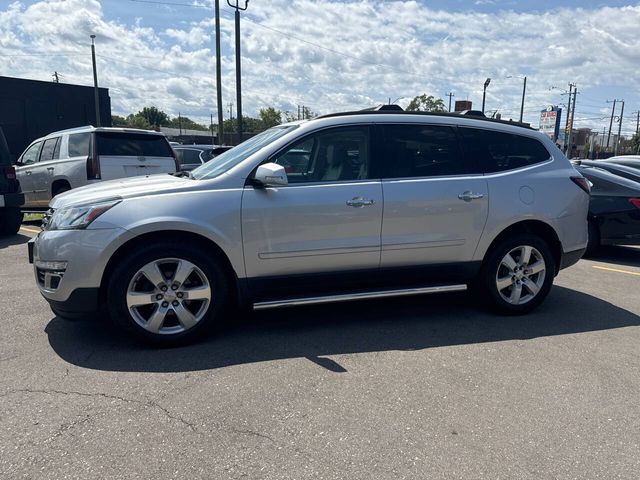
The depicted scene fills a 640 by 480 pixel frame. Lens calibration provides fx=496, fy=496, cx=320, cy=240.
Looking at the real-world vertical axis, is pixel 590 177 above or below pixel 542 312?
above

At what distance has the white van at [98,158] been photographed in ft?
29.5

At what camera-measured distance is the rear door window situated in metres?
9.88

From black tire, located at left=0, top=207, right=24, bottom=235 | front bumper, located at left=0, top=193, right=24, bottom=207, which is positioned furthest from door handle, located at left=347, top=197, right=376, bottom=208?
black tire, located at left=0, top=207, right=24, bottom=235

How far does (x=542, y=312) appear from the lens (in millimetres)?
4957

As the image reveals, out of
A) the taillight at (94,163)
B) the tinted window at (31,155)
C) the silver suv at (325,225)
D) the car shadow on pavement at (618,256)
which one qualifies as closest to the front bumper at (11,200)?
the taillight at (94,163)

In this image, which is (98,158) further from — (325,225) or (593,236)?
(593,236)

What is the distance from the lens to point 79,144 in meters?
9.34

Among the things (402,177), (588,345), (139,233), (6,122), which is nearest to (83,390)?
(139,233)

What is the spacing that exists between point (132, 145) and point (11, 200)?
2212 mm

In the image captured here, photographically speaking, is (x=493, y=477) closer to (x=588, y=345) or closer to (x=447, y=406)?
(x=447, y=406)

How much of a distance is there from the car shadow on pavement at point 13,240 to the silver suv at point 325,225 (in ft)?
15.9

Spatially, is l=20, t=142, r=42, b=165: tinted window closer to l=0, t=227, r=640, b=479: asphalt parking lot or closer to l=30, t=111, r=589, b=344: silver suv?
l=0, t=227, r=640, b=479: asphalt parking lot

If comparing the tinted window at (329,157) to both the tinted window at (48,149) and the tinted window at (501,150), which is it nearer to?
the tinted window at (501,150)

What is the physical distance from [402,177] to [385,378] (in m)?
1.80
